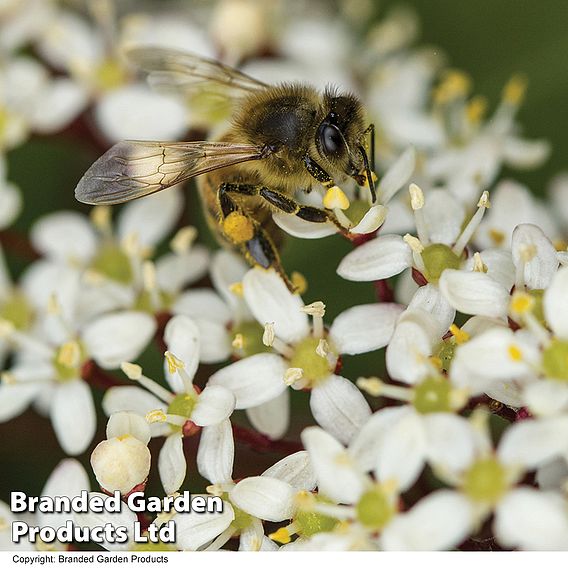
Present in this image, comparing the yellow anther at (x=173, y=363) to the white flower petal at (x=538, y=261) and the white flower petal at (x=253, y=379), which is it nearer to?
the white flower petal at (x=253, y=379)

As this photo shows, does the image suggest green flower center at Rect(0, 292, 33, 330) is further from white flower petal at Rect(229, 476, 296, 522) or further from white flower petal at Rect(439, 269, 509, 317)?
white flower petal at Rect(439, 269, 509, 317)

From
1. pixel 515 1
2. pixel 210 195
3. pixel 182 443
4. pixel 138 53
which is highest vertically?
pixel 515 1

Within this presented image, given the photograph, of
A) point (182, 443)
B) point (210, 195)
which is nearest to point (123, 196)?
point (210, 195)

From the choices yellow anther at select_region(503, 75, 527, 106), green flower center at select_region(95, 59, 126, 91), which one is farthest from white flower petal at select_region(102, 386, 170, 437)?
yellow anther at select_region(503, 75, 527, 106)

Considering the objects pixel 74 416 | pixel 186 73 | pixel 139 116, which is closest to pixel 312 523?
pixel 74 416

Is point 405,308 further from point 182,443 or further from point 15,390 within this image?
point 15,390
